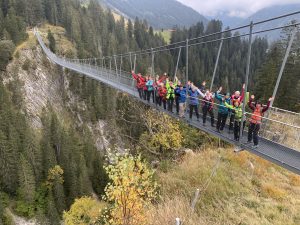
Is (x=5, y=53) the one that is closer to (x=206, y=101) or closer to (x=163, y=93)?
(x=163, y=93)

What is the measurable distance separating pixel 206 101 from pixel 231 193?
11.6 ft

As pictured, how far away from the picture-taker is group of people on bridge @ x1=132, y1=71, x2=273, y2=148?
926 centimetres

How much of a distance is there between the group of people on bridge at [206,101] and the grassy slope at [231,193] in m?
1.72

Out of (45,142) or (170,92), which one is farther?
(45,142)

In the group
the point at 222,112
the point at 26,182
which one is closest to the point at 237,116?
the point at 222,112

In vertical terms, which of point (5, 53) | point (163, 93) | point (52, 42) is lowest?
point (163, 93)

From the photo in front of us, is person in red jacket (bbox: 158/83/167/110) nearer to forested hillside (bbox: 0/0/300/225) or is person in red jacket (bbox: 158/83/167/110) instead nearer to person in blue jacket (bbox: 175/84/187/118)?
person in blue jacket (bbox: 175/84/187/118)

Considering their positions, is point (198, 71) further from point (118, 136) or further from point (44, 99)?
point (44, 99)

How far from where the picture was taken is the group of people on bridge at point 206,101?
9258 millimetres

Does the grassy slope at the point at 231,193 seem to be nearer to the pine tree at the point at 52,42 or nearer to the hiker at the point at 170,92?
the hiker at the point at 170,92

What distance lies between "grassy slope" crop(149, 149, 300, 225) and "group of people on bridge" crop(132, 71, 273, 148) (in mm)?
1715

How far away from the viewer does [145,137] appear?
3119 cm

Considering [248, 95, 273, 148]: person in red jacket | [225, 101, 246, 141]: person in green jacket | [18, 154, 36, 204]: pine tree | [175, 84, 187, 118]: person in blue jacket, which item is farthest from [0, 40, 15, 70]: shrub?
[248, 95, 273, 148]: person in red jacket

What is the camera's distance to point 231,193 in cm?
995
